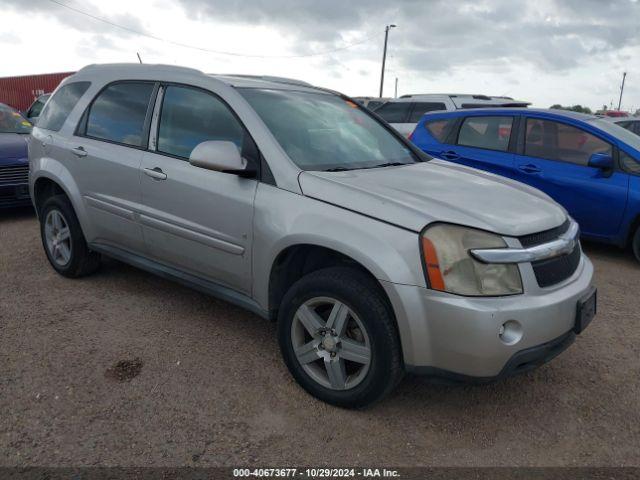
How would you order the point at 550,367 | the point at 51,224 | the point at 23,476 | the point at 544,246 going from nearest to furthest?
the point at 23,476 < the point at 544,246 < the point at 550,367 < the point at 51,224

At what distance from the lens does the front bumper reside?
2.44 meters

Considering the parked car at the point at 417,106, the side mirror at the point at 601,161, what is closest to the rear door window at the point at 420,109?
the parked car at the point at 417,106

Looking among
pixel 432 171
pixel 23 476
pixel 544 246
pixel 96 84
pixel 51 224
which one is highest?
pixel 96 84

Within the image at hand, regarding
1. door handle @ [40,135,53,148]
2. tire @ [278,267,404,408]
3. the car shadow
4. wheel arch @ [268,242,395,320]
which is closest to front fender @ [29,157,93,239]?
door handle @ [40,135,53,148]

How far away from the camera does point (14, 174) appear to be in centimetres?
692

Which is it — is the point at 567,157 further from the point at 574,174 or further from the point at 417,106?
the point at 417,106

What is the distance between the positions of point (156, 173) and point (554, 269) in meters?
2.50

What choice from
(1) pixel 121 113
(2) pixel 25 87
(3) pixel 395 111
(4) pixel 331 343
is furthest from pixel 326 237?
(2) pixel 25 87

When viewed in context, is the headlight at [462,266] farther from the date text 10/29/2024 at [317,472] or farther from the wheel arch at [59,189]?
the wheel arch at [59,189]

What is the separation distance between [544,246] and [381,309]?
34.2 inches

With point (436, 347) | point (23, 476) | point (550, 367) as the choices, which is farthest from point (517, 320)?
point (23, 476)

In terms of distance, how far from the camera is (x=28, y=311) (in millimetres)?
4066

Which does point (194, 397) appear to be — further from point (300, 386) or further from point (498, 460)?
point (498, 460)

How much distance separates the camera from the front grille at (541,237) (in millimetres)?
2634
